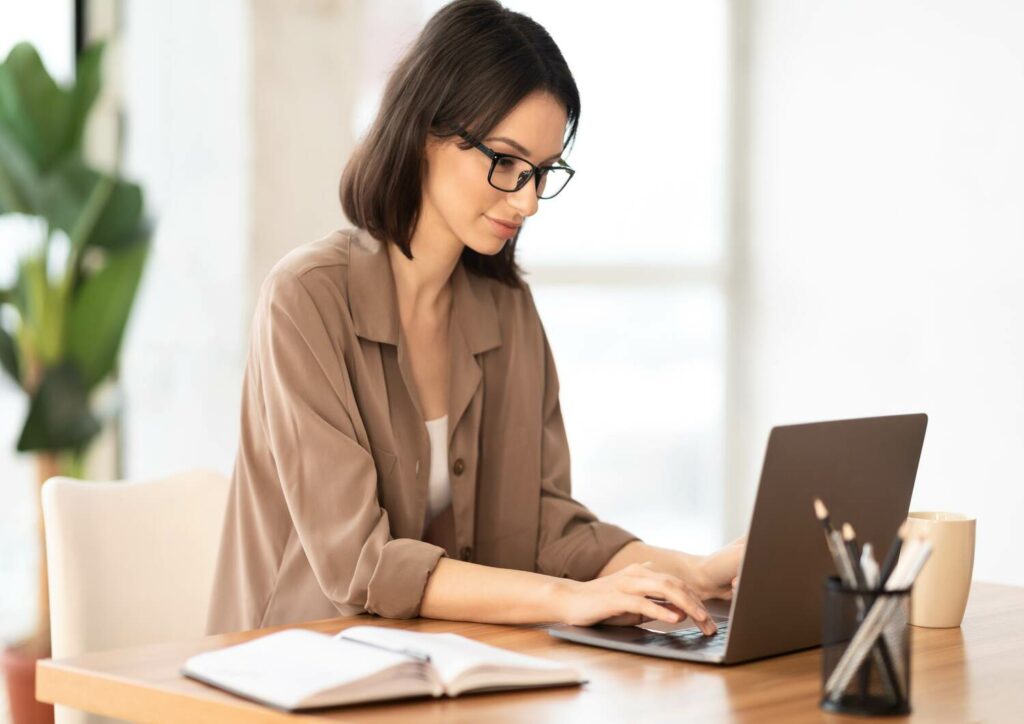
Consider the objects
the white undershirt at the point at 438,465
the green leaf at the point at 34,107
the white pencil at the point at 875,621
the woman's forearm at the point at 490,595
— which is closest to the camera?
the white pencil at the point at 875,621

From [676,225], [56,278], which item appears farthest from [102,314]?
[676,225]

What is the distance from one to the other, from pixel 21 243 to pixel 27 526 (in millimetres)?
668

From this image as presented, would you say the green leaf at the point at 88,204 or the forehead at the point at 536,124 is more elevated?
the forehead at the point at 536,124

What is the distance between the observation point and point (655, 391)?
463 cm

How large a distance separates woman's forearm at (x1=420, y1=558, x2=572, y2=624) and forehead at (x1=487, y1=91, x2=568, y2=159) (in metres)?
0.62

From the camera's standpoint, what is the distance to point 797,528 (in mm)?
1311

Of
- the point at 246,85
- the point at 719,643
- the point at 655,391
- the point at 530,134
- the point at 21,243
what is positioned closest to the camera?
the point at 719,643

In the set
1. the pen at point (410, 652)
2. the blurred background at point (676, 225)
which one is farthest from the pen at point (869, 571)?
the blurred background at point (676, 225)

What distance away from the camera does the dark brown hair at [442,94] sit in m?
1.82

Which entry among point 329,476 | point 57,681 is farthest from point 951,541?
point 57,681

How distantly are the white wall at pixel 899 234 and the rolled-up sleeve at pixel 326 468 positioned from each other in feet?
9.32

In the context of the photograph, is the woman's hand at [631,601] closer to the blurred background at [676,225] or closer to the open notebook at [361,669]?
the open notebook at [361,669]

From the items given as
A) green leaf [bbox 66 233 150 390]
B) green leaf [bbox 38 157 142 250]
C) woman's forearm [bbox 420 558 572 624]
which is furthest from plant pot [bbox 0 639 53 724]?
woman's forearm [bbox 420 558 572 624]

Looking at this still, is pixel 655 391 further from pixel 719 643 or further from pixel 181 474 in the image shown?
pixel 719 643
